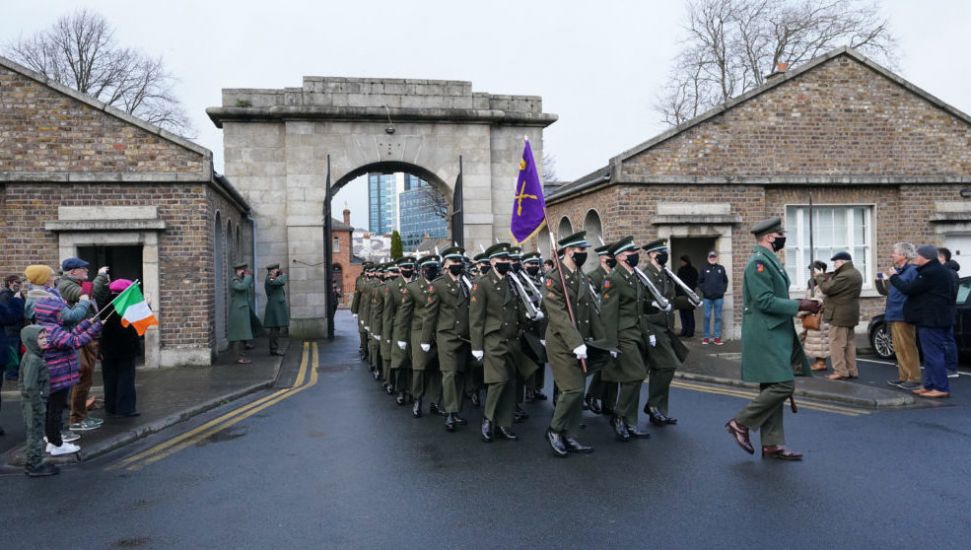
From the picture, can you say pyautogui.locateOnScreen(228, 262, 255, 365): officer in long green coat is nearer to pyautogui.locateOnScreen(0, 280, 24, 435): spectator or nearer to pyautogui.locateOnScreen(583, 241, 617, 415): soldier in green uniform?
pyautogui.locateOnScreen(0, 280, 24, 435): spectator

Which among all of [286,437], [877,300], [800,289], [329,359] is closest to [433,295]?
[286,437]

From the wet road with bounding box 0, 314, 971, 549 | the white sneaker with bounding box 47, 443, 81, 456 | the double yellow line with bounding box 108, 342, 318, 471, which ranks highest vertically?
the white sneaker with bounding box 47, 443, 81, 456

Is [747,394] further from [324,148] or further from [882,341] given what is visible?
[324,148]

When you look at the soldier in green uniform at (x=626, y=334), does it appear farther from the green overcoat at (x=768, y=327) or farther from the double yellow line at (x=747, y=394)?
the double yellow line at (x=747, y=394)

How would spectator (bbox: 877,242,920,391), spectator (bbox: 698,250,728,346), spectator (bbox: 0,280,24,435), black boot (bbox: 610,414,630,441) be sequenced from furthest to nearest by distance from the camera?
spectator (bbox: 698,250,728,346) → spectator (bbox: 877,242,920,391) → spectator (bbox: 0,280,24,435) → black boot (bbox: 610,414,630,441)

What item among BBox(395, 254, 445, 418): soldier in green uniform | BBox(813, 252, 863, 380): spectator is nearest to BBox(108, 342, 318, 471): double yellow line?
BBox(395, 254, 445, 418): soldier in green uniform

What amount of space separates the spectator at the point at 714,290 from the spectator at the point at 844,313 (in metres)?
4.63

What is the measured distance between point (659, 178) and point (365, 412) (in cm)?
950

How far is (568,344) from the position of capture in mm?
6539

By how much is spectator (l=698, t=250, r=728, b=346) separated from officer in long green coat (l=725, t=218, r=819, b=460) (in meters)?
8.88

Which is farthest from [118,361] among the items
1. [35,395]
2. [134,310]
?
[35,395]

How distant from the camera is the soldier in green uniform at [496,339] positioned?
732cm

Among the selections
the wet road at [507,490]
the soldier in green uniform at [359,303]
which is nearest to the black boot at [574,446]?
the wet road at [507,490]

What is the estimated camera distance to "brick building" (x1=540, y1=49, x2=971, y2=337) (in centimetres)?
1605
